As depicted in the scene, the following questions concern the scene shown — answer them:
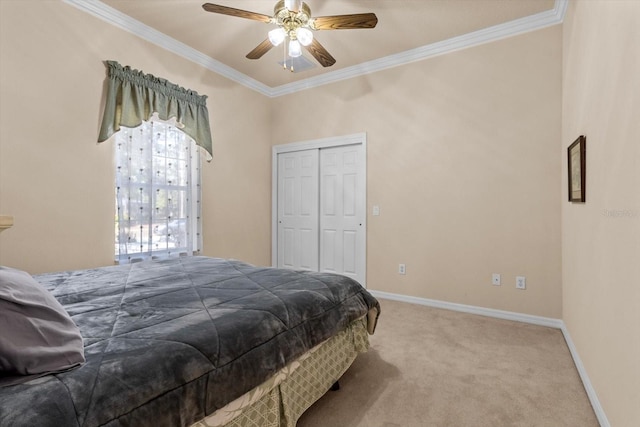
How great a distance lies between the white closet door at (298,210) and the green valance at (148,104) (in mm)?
1275

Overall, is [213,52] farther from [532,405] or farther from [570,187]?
[532,405]

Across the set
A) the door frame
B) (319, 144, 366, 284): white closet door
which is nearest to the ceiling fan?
the door frame

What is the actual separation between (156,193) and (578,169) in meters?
3.61

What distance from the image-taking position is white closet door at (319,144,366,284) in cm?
409

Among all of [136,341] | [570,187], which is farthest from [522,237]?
[136,341]

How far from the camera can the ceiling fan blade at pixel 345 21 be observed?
226 centimetres

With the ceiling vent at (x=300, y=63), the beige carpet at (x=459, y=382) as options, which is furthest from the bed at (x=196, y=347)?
the ceiling vent at (x=300, y=63)

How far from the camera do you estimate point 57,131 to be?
8.53 ft

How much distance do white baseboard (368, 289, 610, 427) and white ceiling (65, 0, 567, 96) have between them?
272 cm

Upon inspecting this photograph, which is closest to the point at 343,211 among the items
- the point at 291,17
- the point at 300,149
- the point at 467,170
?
the point at 300,149

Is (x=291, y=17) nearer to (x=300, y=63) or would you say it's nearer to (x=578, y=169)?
(x=300, y=63)

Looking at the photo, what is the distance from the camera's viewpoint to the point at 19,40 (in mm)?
2412

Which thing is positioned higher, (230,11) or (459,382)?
(230,11)

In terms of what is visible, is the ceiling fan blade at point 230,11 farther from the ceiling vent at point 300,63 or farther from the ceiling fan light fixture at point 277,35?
the ceiling vent at point 300,63
